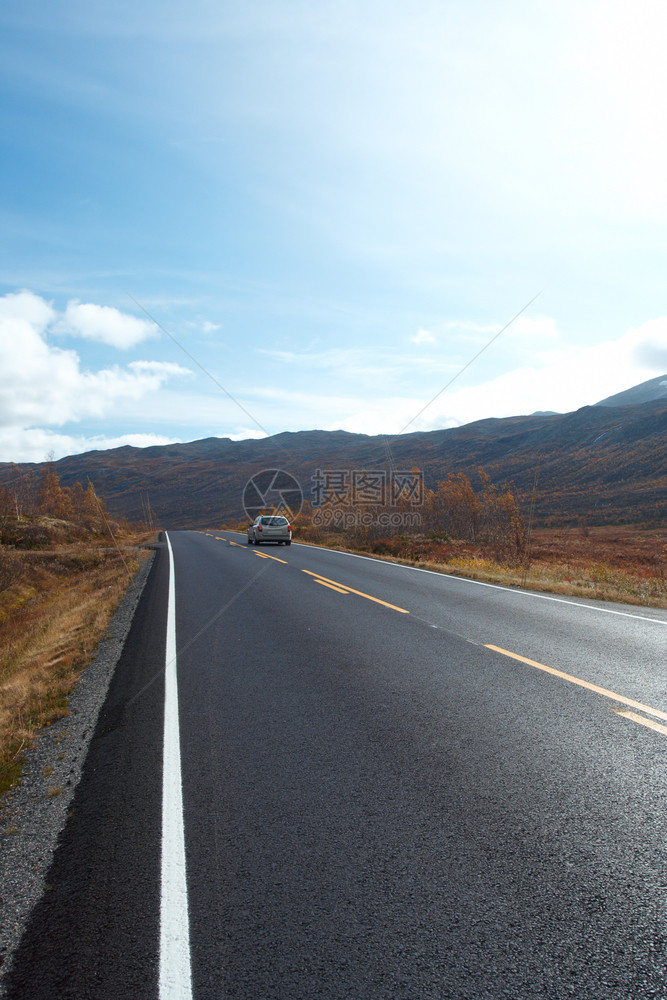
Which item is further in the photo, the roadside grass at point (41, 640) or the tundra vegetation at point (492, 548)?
the tundra vegetation at point (492, 548)

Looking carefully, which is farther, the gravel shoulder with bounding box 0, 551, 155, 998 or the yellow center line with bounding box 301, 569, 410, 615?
the yellow center line with bounding box 301, 569, 410, 615

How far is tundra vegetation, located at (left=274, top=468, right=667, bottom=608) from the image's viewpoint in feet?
44.3

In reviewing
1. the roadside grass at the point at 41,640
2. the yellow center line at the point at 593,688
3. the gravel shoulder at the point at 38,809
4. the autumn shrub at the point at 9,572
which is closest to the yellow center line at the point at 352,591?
the yellow center line at the point at 593,688

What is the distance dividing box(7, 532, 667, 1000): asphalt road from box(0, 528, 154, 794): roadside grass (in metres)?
0.63

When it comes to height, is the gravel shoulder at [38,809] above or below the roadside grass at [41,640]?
above

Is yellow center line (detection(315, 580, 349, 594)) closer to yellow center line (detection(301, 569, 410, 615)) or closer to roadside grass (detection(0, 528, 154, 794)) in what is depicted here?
yellow center line (detection(301, 569, 410, 615))

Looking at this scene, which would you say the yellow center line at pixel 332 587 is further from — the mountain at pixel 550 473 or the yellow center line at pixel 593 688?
the mountain at pixel 550 473

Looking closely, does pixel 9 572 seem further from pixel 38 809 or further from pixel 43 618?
pixel 38 809

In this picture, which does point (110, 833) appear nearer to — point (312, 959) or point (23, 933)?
point (23, 933)

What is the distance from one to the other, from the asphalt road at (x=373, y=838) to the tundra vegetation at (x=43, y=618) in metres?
0.68

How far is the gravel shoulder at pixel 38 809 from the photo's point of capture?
254 cm

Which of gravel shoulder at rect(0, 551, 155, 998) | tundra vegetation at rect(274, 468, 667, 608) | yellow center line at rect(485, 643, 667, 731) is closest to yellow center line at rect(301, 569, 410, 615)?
yellow center line at rect(485, 643, 667, 731)

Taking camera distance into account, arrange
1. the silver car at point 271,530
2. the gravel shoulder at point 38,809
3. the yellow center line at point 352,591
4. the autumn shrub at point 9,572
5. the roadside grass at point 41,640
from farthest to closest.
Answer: the silver car at point 271,530 → the autumn shrub at point 9,572 → the yellow center line at point 352,591 → the roadside grass at point 41,640 → the gravel shoulder at point 38,809

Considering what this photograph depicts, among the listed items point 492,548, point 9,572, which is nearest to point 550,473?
point 492,548
